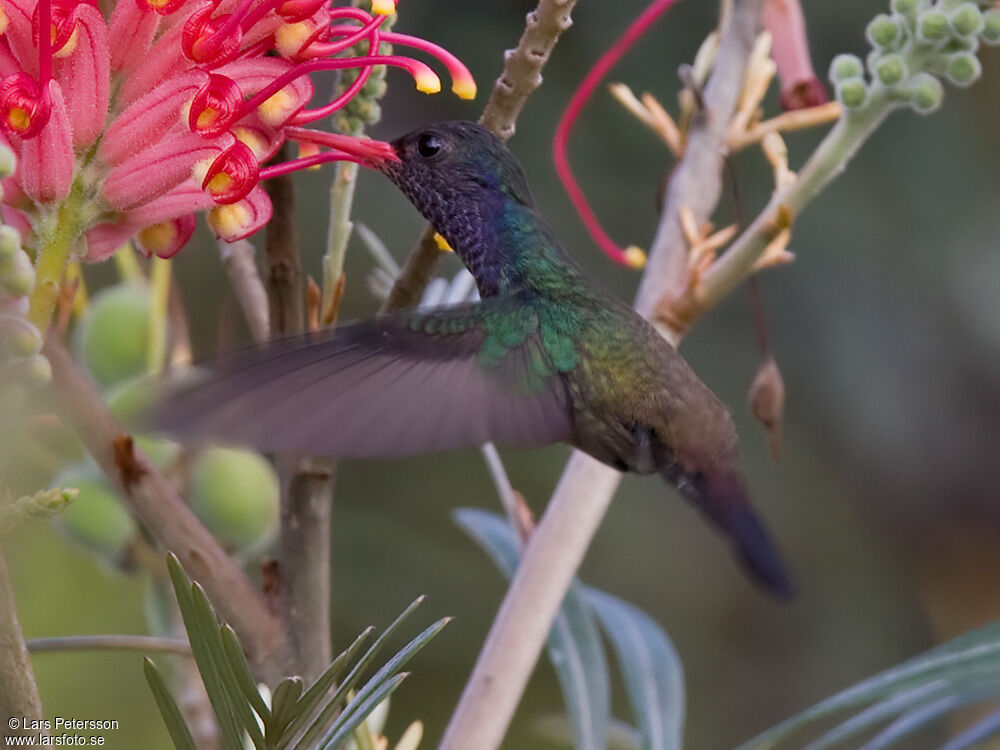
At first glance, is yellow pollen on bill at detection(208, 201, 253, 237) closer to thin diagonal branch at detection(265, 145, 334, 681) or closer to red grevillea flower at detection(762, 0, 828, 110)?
thin diagonal branch at detection(265, 145, 334, 681)

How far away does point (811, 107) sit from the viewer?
90 centimetres

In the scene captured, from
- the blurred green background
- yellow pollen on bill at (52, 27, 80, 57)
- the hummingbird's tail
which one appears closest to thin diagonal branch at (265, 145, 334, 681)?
yellow pollen on bill at (52, 27, 80, 57)

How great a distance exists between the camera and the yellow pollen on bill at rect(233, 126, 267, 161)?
0.57m

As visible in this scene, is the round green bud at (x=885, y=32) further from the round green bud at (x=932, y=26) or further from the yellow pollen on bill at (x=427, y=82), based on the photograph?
the yellow pollen on bill at (x=427, y=82)

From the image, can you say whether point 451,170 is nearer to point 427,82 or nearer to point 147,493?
point 427,82

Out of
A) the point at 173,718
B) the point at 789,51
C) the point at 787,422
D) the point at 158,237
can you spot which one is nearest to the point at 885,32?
the point at 789,51

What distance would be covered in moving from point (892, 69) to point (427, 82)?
28 cm

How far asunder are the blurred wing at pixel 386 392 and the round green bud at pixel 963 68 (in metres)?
0.28

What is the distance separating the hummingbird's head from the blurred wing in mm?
71

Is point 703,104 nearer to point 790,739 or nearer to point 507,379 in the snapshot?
point 507,379

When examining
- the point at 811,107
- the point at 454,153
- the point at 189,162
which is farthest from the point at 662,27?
the point at 189,162

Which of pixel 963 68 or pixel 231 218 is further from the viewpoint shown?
pixel 963 68

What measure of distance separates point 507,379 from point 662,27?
3.97ft

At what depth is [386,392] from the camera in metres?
0.67
